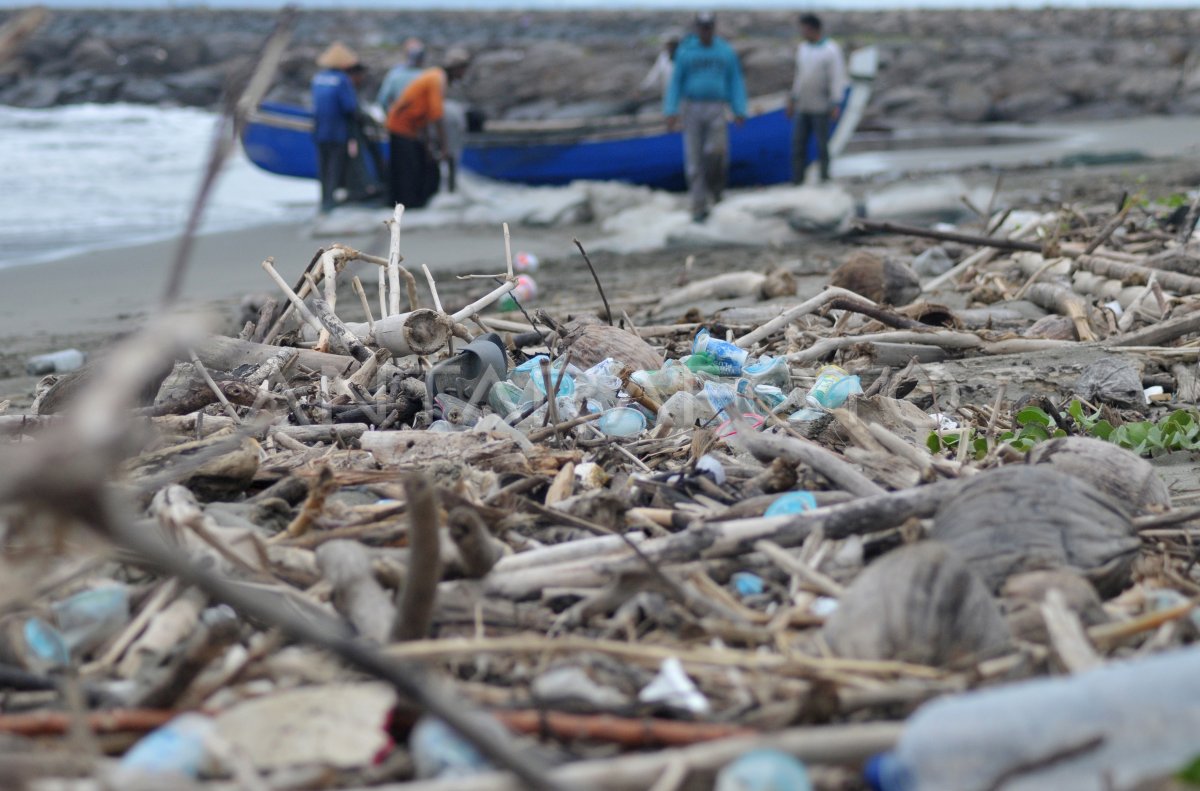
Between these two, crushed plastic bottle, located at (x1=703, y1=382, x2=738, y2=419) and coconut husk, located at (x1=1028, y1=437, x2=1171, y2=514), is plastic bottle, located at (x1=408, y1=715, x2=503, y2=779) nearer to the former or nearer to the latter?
coconut husk, located at (x1=1028, y1=437, x2=1171, y2=514)

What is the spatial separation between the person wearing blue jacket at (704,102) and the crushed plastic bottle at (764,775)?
10218 millimetres

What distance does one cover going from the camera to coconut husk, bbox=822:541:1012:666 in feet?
6.05

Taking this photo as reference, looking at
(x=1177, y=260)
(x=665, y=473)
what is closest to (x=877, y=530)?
(x=665, y=473)

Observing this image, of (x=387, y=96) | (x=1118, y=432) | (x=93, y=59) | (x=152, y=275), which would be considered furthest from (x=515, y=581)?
(x=93, y=59)

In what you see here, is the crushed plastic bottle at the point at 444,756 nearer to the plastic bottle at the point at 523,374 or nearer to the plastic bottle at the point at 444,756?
the plastic bottle at the point at 444,756

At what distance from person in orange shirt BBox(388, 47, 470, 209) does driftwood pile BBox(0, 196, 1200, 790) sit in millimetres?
9462

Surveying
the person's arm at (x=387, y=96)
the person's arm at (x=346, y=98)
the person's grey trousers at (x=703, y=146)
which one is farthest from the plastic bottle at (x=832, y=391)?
the person's arm at (x=387, y=96)

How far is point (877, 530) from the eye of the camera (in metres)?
2.35

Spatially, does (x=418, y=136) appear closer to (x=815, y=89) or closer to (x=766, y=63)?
(x=815, y=89)

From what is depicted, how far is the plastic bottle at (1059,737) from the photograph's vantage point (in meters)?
1.48

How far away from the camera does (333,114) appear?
12.7m

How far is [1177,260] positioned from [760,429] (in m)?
3.33

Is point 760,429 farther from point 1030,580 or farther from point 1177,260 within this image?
point 1177,260

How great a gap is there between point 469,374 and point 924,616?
1974 mm
